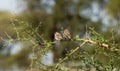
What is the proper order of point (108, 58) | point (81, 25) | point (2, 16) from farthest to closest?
point (2, 16)
point (81, 25)
point (108, 58)

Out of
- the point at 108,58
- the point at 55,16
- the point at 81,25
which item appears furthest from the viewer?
the point at 55,16

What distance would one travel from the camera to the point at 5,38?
1.48 m

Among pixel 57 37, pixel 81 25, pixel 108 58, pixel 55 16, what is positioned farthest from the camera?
pixel 55 16

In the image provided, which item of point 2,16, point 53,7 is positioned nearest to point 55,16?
point 53,7

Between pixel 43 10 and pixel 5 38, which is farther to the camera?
pixel 43 10

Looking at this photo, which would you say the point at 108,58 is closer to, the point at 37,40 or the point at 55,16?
the point at 37,40

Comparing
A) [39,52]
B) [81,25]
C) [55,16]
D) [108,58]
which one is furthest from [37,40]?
[55,16]

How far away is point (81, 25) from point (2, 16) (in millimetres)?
2477

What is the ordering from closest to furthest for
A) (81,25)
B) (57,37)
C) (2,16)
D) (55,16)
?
(57,37)
(81,25)
(55,16)
(2,16)

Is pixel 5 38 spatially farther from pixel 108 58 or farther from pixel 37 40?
pixel 108 58

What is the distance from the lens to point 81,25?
9203mm

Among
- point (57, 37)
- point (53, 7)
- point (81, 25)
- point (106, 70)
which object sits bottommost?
point (106, 70)

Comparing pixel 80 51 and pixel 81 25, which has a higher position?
pixel 81 25

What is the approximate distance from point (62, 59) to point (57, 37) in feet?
0.24
